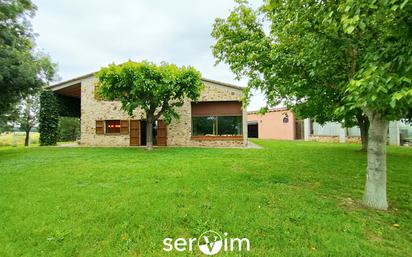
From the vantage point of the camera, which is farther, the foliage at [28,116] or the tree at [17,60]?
the foliage at [28,116]

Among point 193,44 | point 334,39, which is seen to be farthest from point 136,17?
point 334,39

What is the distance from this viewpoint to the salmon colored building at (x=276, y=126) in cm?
2714

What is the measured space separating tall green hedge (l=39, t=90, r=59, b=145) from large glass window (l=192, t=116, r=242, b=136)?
11596mm

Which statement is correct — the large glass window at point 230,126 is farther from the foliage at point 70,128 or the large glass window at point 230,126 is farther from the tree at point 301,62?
the foliage at point 70,128

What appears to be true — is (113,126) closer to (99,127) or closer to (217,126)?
(99,127)

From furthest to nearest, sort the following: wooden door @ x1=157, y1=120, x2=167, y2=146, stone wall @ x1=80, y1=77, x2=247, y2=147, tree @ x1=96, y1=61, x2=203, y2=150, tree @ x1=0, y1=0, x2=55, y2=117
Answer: wooden door @ x1=157, y1=120, x2=167, y2=146 → stone wall @ x1=80, y1=77, x2=247, y2=147 → tree @ x1=96, y1=61, x2=203, y2=150 → tree @ x1=0, y1=0, x2=55, y2=117

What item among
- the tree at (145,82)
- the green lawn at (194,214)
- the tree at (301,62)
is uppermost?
the tree at (145,82)

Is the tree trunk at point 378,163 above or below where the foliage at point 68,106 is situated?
below

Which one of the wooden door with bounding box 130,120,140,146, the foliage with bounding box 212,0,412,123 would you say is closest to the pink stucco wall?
the wooden door with bounding box 130,120,140,146

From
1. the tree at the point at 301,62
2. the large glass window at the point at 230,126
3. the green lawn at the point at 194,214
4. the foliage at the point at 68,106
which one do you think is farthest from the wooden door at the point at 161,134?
the tree at the point at 301,62

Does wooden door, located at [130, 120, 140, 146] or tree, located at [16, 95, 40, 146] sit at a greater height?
tree, located at [16, 95, 40, 146]

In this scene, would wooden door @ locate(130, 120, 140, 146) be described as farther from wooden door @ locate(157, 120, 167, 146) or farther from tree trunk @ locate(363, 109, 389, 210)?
tree trunk @ locate(363, 109, 389, 210)

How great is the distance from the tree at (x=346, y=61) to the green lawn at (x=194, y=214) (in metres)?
1.08

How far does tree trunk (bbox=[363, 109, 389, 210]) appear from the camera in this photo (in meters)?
3.99
